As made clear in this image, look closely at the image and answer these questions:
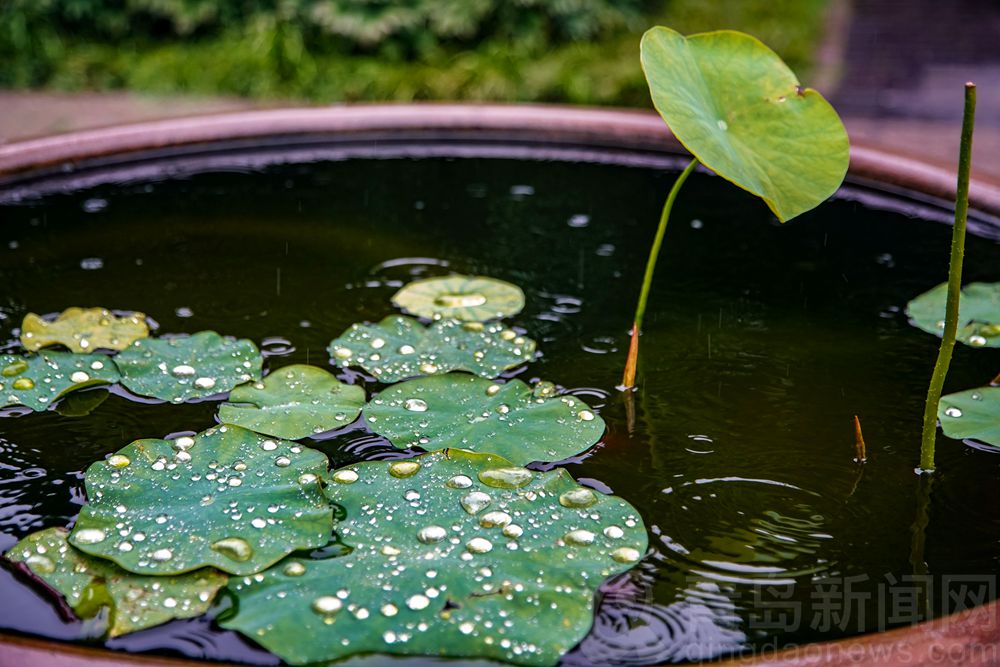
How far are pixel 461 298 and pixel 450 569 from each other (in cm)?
78

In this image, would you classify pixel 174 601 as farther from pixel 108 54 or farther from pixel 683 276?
pixel 108 54

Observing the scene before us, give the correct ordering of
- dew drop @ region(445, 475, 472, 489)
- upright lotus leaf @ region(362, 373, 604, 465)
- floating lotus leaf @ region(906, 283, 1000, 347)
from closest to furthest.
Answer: dew drop @ region(445, 475, 472, 489)
upright lotus leaf @ region(362, 373, 604, 465)
floating lotus leaf @ region(906, 283, 1000, 347)

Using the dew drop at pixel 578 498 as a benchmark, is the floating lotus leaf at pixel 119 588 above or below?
below

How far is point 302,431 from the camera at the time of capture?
1280mm

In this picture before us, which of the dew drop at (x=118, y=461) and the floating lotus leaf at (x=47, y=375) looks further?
the floating lotus leaf at (x=47, y=375)

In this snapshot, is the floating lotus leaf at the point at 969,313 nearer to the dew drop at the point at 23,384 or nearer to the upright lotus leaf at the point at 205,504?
the upright lotus leaf at the point at 205,504

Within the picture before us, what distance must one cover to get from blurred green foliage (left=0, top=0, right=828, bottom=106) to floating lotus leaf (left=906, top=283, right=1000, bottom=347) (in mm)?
2864

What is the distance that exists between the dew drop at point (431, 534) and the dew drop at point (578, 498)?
15cm

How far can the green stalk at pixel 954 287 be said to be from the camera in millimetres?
1059

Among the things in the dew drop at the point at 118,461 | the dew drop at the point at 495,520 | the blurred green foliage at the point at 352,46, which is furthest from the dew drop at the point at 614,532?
→ the blurred green foliage at the point at 352,46

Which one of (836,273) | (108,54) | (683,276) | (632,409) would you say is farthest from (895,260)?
(108,54)

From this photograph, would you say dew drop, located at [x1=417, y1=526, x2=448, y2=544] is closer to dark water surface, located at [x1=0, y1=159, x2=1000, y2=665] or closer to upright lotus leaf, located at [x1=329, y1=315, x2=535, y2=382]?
Result: dark water surface, located at [x1=0, y1=159, x2=1000, y2=665]

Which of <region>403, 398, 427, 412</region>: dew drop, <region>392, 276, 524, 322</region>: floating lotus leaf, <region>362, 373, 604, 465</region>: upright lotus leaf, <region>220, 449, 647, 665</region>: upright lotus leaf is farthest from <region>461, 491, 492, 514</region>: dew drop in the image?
<region>392, 276, 524, 322</region>: floating lotus leaf

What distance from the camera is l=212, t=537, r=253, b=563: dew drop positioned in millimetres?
1001
